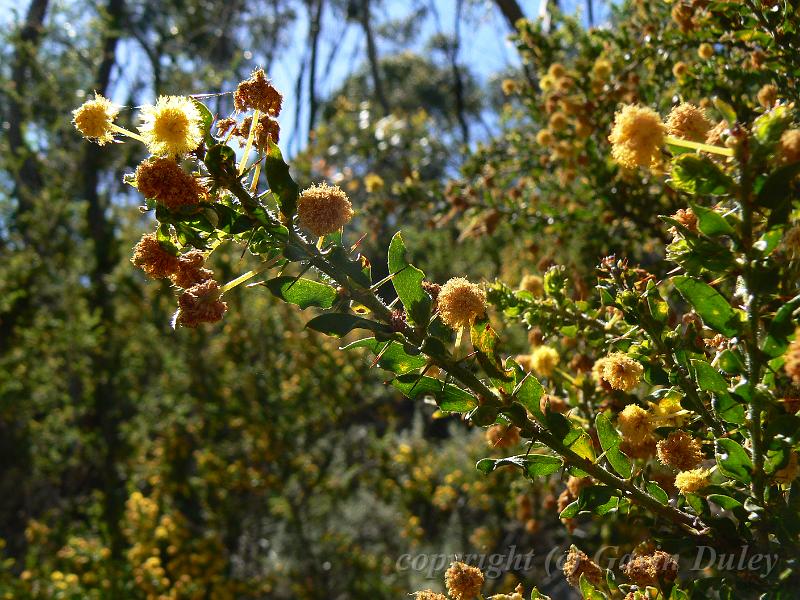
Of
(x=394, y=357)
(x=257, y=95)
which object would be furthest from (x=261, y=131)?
(x=394, y=357)

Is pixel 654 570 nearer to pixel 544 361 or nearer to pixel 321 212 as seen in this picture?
pixel 544 361

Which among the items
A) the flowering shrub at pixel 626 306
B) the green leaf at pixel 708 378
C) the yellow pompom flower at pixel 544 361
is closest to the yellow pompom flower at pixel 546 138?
the yellow pompom flower at pixel 544 361

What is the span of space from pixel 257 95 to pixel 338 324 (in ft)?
1.00

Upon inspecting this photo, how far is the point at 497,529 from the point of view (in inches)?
169

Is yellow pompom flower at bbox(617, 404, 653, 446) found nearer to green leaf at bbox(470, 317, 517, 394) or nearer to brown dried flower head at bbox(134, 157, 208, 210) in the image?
green leaf at bbox(470, 317, 517, 394)

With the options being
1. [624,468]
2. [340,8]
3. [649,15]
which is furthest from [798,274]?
[340,8]

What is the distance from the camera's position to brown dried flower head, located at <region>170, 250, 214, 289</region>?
0.82 m

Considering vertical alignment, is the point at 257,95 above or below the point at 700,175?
above

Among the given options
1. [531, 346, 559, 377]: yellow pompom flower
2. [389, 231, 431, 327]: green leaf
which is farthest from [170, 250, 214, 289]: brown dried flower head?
[531, 346, 559, 377]: yellow pompom flower

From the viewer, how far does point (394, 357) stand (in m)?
0.79

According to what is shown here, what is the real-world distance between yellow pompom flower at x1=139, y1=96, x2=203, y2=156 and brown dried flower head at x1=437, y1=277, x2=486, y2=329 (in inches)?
13.5

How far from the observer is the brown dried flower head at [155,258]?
81 cm

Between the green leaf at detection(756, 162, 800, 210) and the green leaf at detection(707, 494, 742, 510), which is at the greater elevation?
the green leaf at detection(756, 162, 800, 210)

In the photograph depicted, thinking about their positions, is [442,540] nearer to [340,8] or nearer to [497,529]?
[497,529]
